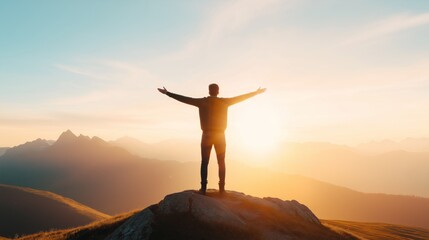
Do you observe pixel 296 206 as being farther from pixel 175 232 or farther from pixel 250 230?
pixel 175 232

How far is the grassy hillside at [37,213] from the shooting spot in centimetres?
11425

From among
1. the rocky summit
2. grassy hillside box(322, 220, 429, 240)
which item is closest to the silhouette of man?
the rocky summit

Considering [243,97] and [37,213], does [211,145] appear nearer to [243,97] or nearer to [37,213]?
[243,97]

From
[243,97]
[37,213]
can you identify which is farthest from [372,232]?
[37,213]

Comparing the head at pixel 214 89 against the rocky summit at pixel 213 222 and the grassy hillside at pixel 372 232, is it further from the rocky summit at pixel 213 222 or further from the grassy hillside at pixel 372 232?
the grassy hillside at pixel 372 232

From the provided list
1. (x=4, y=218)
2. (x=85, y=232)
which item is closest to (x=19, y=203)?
(x=4, y=218)

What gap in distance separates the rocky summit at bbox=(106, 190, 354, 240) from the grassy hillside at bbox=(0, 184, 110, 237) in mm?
99539

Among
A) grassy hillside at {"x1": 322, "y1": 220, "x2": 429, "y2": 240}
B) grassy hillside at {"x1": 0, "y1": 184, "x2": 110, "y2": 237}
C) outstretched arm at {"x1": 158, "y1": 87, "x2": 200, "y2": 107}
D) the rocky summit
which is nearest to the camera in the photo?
the rocky summit

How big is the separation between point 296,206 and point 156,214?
28.4ft

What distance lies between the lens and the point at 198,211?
15117mm

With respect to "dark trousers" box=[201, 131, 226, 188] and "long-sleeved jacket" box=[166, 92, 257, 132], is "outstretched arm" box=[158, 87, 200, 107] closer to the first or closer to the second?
"long-sleeved jacket" box=[166, 92, 257, 132]

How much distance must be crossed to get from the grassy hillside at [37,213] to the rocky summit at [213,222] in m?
99.5

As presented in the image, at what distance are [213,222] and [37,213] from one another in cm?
12955

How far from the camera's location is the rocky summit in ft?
45.8
